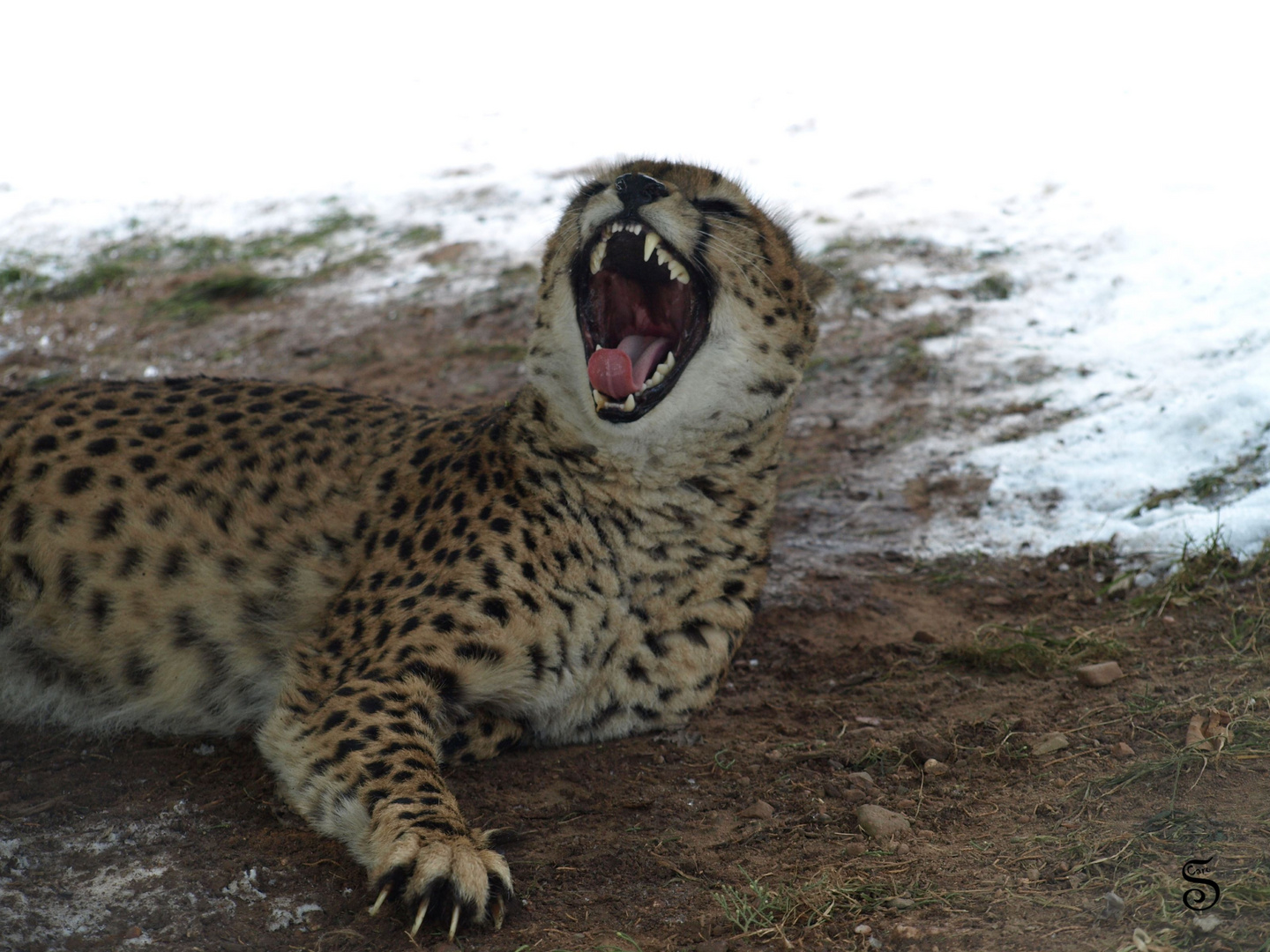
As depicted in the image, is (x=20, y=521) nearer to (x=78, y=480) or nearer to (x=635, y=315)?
(x=78, y=480)

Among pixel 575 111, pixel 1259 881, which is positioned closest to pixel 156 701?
pixel 1259 881

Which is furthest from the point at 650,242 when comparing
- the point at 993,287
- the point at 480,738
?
the point at 993,287

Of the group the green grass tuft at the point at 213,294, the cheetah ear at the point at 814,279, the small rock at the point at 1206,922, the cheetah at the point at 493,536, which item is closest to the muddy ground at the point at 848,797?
the small rock at the point at 1206,922

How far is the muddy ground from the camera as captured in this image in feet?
8.52

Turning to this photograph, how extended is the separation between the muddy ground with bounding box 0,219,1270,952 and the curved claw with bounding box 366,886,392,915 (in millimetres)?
37

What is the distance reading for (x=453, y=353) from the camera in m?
7.14

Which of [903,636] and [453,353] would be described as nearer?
[903,636]

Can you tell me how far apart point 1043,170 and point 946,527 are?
4435 millimetres

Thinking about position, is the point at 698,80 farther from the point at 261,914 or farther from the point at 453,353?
the point at 261,914

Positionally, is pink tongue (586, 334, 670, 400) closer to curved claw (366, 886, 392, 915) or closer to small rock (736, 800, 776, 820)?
small rock (736, 800, 776, 820)

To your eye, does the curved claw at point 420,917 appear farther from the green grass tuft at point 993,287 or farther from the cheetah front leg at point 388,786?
the green grass tuft at point 993,287

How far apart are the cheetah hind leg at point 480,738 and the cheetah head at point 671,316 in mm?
916

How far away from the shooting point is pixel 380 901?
276 centimetres

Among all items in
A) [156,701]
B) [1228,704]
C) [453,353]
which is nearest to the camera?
[1228,704]
